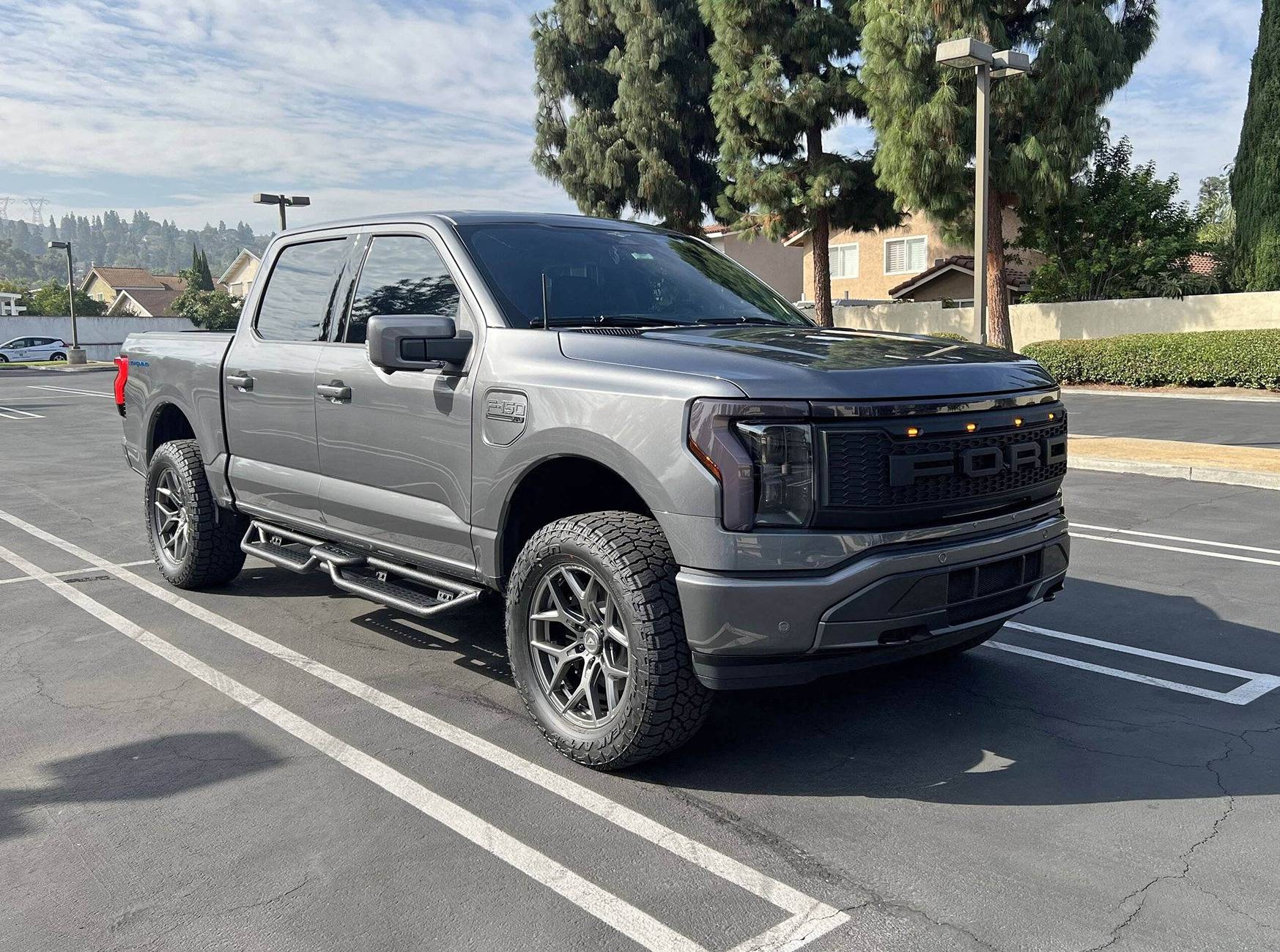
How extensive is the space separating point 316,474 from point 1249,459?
10127mm

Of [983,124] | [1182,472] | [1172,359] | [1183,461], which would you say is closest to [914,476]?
[1182,472]

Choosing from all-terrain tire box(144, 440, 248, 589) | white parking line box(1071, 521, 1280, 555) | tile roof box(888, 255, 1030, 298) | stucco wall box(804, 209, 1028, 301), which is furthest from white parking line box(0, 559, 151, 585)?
stucco wall box(804, 209, 1028, 301)

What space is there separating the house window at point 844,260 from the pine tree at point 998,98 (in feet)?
57.1

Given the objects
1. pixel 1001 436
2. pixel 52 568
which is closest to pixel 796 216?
pixel 52 568

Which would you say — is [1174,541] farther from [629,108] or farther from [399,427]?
[629,108]

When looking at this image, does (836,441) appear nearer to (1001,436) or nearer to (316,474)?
(1001,436)

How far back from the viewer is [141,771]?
4.11 metres

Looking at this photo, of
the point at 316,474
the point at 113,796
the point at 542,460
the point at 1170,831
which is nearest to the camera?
the point at 1170,831

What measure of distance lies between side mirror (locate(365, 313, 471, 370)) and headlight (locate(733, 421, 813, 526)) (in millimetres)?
1399

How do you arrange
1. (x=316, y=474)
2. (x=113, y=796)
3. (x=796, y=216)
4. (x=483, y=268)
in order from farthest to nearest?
(x=796, y=216), (x=316, y=474), (x=483, y=268), (x=113, y=796)

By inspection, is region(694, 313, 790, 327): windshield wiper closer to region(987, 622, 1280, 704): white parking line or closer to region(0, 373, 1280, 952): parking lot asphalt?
region(0, 373, 1280, 952): parking lot asphalt

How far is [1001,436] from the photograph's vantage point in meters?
3.99

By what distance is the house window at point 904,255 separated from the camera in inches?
1706

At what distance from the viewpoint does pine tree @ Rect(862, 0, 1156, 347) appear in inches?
1031
